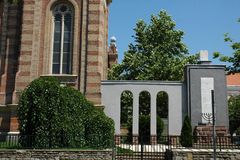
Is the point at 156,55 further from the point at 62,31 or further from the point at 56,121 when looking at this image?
the point at 56,121

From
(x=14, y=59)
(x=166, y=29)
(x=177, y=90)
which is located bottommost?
(x=177, y=90)

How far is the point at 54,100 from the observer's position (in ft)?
59.7

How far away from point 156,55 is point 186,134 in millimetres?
13181

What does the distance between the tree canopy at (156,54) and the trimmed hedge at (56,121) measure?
14.0 m

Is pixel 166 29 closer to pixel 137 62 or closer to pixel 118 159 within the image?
pixel 137 62

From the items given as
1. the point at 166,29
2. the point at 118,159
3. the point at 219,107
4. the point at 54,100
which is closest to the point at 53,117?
the point at 54,100

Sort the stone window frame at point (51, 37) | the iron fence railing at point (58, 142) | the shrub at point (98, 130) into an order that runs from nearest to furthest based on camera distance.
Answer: the iron fence railing at point (58, 142), the shrub at point (98, 130), the stone window frame at point (51, 37)

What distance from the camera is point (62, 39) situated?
82.7 ft

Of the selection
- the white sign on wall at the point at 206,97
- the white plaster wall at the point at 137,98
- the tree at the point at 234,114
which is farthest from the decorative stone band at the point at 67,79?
the tree at the point at 234,114

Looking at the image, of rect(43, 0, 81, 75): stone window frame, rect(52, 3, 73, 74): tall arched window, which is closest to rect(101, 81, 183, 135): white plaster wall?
rect(43, 0, 81, 75): stone window frame

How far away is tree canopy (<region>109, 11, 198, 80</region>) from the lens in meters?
32.6

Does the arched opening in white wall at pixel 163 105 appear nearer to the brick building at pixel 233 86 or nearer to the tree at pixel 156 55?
the tree at pixel 156 55

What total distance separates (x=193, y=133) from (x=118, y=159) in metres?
8.25

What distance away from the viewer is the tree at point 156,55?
3256 cm
